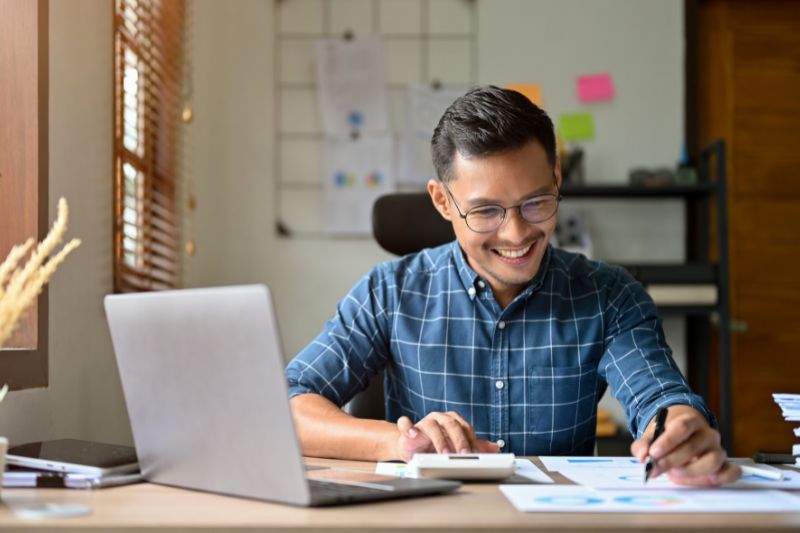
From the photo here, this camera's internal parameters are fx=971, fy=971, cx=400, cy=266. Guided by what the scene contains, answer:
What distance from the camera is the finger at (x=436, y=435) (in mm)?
1168

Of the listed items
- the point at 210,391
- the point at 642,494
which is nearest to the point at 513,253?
the point at 642,494

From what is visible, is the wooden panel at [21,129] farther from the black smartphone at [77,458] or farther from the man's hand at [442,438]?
the man's hand at [442,438]

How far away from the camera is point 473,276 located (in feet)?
5.39

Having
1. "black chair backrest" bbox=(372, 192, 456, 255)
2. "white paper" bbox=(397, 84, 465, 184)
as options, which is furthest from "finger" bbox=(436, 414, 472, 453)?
"white paper" bbox=(397, 84, 465, 184)

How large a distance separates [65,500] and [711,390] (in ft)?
9.39

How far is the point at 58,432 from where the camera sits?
1.60m

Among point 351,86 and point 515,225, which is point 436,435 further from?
point 351,86

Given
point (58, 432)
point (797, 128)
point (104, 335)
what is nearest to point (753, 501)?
point (58, 432)

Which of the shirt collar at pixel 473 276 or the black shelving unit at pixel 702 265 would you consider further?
the black shelving unit at pixel 702 265

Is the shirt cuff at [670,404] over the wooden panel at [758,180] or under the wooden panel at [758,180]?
under

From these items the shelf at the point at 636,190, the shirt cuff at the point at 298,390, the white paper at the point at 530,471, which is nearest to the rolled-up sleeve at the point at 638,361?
the white paper at the point at 530,471

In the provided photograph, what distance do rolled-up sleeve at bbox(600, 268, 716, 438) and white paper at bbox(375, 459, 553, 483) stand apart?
0.77ft

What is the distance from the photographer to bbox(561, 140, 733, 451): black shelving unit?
10.3 ft

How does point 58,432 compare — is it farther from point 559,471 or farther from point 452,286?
point 559,471
